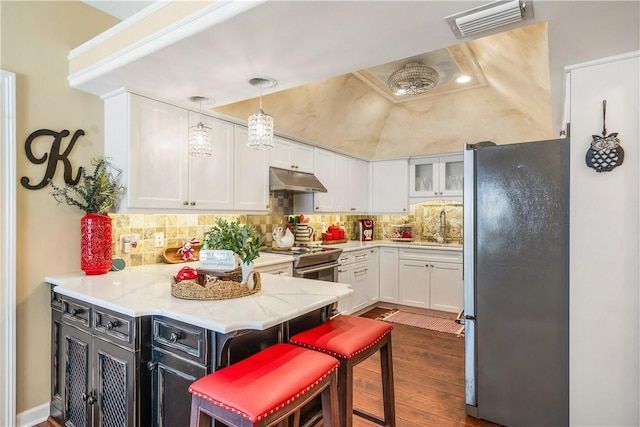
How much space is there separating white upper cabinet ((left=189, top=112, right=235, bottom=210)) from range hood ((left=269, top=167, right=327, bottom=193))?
546 millimetres

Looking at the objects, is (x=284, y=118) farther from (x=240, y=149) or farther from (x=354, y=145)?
(x=354, y=145)

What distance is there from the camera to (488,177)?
7.57ft

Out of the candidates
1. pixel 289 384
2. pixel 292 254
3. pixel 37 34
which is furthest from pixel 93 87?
pixel 289 384

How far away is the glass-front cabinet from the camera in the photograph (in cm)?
504

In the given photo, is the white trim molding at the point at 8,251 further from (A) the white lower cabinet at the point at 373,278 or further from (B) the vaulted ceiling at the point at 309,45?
(A) the white lower cabinet at the point at 373,278

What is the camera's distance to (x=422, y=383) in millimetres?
2861

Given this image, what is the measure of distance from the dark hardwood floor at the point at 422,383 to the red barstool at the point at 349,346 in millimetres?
447

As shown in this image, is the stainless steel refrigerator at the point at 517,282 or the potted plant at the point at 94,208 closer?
the stainless steel refrigerator at the point at 517,282

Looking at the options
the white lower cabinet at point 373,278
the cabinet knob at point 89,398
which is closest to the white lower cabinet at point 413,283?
the white lower cabinet at point 373,278

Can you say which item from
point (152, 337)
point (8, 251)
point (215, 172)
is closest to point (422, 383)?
point (152, 337)

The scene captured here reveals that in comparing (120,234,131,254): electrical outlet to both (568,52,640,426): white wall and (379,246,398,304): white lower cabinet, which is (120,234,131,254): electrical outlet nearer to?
(568,52,640,426): white wall

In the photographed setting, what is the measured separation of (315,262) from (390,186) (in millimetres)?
2337

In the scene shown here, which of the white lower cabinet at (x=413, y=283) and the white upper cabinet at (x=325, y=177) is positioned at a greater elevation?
the white upper cabinet at (x=325, y=177)

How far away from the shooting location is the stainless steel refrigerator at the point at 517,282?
206 centimetres
